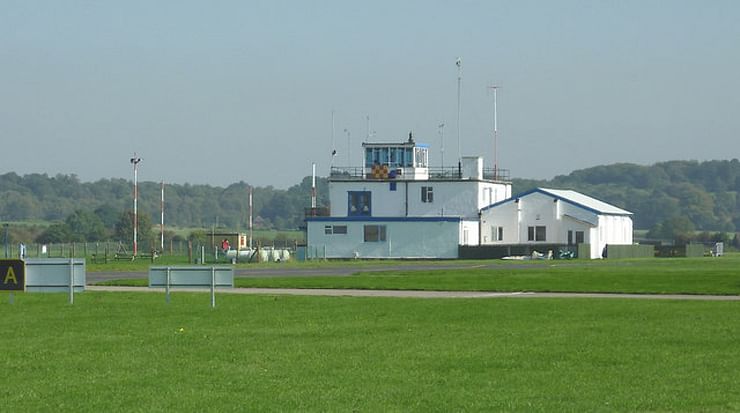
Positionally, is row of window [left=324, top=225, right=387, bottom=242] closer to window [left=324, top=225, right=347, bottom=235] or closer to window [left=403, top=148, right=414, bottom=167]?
window [left=324, top=225, right=347, bottom=235]

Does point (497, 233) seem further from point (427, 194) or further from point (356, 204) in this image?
point (356, 204)

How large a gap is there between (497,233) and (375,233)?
916 centimetres

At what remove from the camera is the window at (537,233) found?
95.5 metres

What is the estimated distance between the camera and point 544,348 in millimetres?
23000

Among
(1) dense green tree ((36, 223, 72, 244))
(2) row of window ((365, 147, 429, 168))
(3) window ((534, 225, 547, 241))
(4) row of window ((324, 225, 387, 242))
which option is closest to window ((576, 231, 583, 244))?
(3) window ((534, 225, 547, 241))

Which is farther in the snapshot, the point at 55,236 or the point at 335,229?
the point at 55,236

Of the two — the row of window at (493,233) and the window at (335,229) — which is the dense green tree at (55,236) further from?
the row of window at (493,233)

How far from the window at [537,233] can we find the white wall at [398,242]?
6275 mm

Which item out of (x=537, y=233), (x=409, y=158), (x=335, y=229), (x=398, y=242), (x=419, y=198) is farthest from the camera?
(x=409, y=158)

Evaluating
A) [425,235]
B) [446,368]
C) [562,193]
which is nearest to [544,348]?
[446,368]

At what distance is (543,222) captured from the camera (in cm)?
9531

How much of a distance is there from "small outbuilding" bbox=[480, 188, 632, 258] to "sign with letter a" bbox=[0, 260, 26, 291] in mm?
63304

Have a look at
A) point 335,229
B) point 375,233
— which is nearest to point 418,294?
point 375,233

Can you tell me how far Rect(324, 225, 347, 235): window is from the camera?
93062 mm
